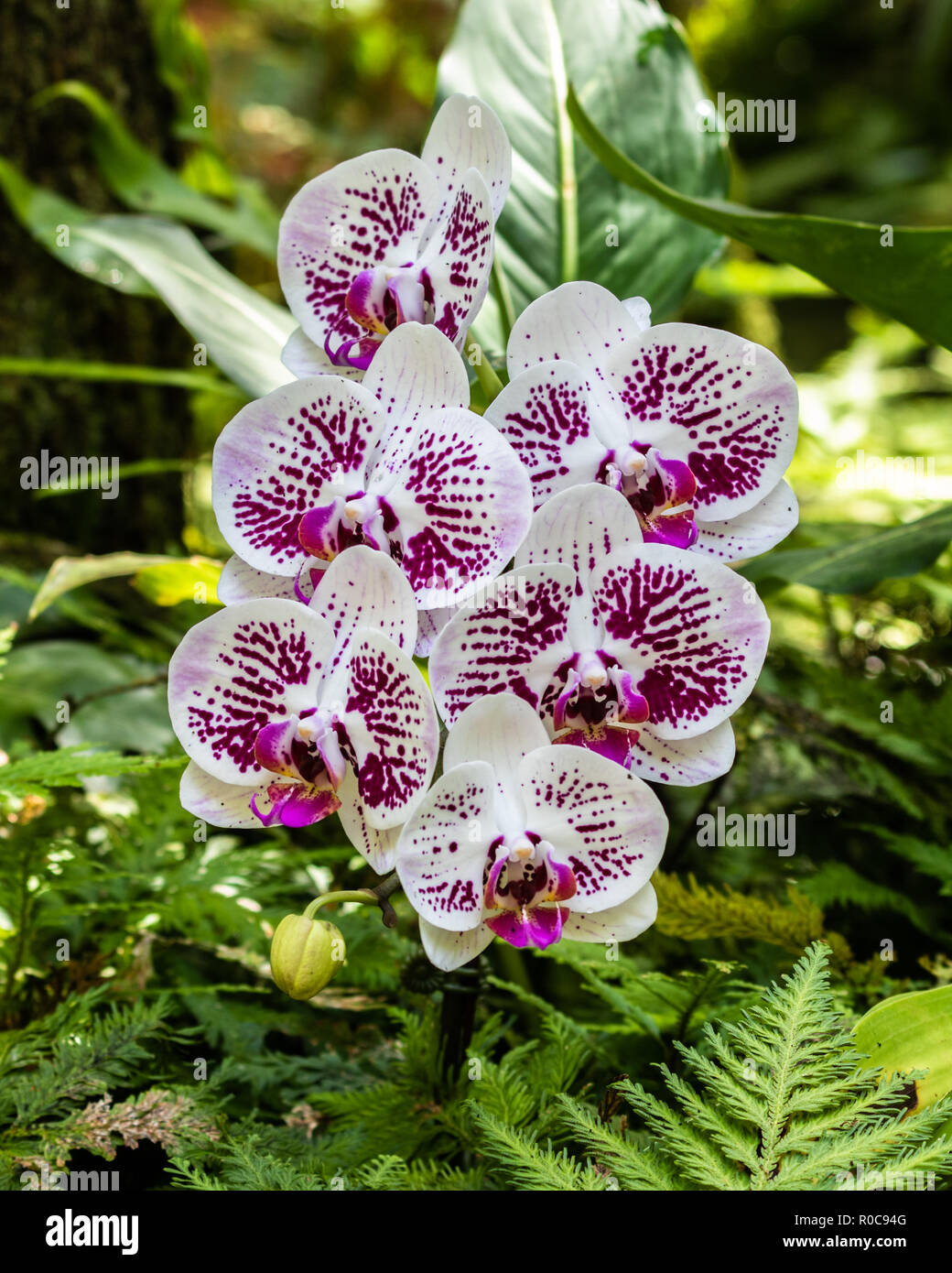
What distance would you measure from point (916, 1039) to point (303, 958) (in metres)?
0.27

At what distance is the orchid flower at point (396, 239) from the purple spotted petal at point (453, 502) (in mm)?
77

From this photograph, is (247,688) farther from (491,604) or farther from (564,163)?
(564,163)

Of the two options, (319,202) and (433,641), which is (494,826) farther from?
(319,202)

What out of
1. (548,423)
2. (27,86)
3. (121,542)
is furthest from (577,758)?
(27,86)

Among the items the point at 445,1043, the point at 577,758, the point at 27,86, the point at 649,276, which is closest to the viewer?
the point at 577,758

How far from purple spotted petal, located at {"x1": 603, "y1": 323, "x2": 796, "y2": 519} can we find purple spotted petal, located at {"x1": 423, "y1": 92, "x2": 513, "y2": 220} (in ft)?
0.34

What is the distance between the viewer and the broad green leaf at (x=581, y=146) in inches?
32.4

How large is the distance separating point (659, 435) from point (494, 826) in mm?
194

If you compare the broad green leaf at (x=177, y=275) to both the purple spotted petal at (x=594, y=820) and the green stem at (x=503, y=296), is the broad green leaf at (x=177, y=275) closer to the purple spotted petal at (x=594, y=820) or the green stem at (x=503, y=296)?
the green stem at (x=503, y=296)

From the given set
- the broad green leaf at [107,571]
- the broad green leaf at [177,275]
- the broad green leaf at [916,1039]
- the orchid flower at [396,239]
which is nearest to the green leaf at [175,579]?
the broad green leaf at [107,571]

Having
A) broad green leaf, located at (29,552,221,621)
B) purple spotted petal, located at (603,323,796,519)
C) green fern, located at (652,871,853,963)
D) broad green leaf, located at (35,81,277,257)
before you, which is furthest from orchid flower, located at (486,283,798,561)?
broad green leaf, located at (35,81,277,257)

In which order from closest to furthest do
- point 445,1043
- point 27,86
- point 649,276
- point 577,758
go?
point 577,758, point 445,1043, point 649,276, point 27,86

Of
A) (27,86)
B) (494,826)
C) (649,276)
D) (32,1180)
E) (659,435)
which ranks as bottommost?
(32,1180)

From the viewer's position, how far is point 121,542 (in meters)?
1.18
